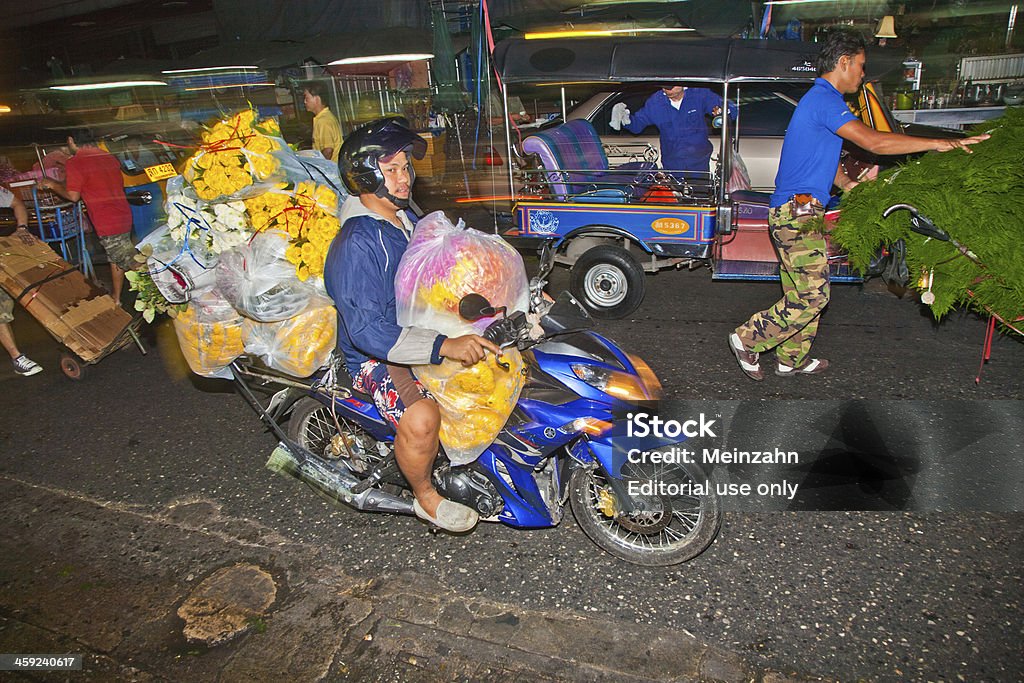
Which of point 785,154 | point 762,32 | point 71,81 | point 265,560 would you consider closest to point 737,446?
point 785,154

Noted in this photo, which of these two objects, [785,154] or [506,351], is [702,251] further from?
[506,351]

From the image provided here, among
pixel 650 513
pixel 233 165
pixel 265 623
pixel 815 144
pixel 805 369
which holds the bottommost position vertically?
pixel 265 623

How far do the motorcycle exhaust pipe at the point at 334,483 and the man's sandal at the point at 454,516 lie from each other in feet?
0.70

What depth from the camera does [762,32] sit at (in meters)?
10.8

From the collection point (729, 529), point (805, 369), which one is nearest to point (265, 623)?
point (729, 529)

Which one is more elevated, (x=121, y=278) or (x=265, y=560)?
(x=121, y=278)

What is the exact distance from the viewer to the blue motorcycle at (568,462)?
2.90 m

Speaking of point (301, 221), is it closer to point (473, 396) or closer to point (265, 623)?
point (473, 396)

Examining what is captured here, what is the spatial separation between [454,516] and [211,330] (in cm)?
152

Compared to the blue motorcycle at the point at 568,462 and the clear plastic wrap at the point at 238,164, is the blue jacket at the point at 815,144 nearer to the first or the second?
the blue motorcycle at the point at 568,462

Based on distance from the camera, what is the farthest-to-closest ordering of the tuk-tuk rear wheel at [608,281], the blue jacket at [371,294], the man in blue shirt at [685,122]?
the man in blue shirt at [685,122] < the tuk-tuk rear wheel at [608,281] < the blue jacket at [371,294]

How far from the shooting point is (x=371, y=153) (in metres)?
2.82

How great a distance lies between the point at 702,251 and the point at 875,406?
6.29 feet

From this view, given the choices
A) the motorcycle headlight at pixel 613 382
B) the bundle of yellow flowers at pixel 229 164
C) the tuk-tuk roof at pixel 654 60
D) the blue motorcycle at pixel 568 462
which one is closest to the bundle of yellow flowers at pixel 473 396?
the blue motorcycle at pixel 568 462
